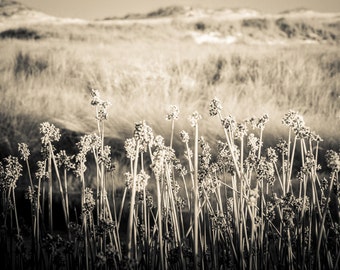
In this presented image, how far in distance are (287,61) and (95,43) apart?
3.37ft

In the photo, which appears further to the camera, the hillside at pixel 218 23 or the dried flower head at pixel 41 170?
the hillside at pixel 218 23

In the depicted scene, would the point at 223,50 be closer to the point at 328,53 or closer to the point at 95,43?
the point at 328,53

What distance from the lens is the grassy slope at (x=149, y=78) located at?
1883 millimetres

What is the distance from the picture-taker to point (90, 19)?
2.16 m

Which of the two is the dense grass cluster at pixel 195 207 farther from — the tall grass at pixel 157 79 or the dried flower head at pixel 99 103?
the tall grass at pixel 157 79

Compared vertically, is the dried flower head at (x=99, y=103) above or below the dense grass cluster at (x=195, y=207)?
above

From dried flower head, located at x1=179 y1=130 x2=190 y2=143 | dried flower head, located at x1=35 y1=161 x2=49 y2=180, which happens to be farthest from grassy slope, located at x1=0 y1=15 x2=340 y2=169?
dried flower head, located at x1=179 y1=130 x2=190 y2=143

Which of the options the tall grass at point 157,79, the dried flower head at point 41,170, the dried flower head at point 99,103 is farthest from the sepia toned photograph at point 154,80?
the dried flower head at point 99,103

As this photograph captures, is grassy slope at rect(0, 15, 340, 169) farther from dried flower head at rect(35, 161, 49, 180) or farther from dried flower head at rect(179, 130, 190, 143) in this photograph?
dried flower head at rect(179, 130, 190, 143)

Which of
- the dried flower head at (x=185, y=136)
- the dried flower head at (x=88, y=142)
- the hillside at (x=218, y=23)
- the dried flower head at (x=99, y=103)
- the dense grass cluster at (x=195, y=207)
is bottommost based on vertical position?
the dense grass cluster at (x=195, y=207)

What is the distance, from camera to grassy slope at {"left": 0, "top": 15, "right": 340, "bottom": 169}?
1.88 meters

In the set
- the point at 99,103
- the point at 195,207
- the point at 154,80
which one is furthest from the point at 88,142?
the point at 154,80

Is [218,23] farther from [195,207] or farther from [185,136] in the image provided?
[195,207]

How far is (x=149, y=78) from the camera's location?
84.0 inches
